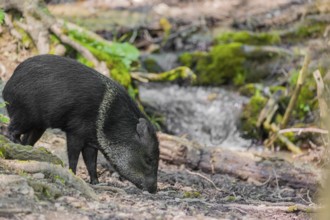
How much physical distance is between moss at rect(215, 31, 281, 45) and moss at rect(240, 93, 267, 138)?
3.25 m

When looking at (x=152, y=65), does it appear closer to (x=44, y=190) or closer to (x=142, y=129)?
(x=142, y=129)

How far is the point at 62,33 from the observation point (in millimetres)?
9422

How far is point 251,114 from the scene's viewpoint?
1184 centimetres

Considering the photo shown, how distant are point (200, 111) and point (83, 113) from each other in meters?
6.27

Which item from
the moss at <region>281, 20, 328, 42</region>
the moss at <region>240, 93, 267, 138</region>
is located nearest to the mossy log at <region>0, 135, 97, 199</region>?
the moss at <region>240, 93, 267, 138</region>

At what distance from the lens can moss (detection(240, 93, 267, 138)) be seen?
37.8 feet

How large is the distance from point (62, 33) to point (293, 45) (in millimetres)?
7733

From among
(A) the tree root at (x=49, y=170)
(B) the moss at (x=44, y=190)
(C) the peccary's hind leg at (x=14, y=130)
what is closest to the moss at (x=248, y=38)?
(C) the peccary's hind leg at (x=14, y=130)

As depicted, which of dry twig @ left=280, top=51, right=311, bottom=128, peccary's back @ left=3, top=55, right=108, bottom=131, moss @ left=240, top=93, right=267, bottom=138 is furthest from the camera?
moss @ left=240, top=93, right=267, bottom=138

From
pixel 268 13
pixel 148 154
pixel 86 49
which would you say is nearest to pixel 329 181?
pixel 148 154

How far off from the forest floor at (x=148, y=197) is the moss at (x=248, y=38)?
269 inches

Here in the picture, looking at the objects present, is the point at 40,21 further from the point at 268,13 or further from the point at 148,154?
the point at 268,13

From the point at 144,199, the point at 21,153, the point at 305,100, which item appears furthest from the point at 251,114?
the point at 21,153

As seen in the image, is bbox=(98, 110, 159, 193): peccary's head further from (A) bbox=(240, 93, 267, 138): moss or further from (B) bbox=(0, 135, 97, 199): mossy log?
(A) bbox=(240, 93, 267, 138): moss
